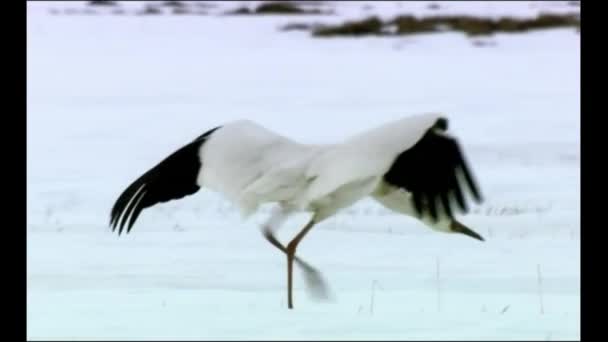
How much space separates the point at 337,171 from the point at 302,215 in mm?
4023

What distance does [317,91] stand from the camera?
1733cm

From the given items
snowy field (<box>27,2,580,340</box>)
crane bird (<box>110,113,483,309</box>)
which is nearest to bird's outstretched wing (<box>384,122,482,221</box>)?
crane bird (<box>110,113,483,309</box>)

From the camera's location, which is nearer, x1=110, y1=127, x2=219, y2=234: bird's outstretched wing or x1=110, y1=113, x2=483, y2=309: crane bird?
x1=110, y1=113, x2=483, y2=309: crane bird

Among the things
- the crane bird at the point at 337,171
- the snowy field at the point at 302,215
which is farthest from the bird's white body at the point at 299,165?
the snowy field at the point at 302,215

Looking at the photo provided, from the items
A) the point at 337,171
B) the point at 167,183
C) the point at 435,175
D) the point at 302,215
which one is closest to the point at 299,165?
the point at 337,171

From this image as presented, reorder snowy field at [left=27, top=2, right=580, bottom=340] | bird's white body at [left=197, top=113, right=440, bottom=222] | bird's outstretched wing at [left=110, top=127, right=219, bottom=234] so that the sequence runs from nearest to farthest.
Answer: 1. bird's white body at [left=197, top=113, right=440, bottom=222]
2. snowy field at [left=27, top=2, right=580, bottom=340]
3. bird's outstretched wing at [left=110, top=127, right=219, bottom=234]

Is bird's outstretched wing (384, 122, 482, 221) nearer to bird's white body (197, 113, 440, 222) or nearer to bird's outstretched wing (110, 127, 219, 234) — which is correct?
bird's white body (197, 113, 440, 222)

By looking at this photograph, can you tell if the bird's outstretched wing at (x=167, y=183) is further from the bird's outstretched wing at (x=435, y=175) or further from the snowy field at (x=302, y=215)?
the bird's outstretched wing at (x=435, y=175)

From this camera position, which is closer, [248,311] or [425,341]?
[425,341]

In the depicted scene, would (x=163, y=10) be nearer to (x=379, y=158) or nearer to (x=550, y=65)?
(x=550, y=65)

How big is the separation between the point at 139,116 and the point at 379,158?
35.3 ft

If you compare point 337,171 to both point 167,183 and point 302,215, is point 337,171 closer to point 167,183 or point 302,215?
point 167,183

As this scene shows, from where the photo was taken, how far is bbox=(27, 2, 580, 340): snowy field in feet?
15.1

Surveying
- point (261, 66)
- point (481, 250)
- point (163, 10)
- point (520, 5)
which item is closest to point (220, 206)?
point (481, 250)
